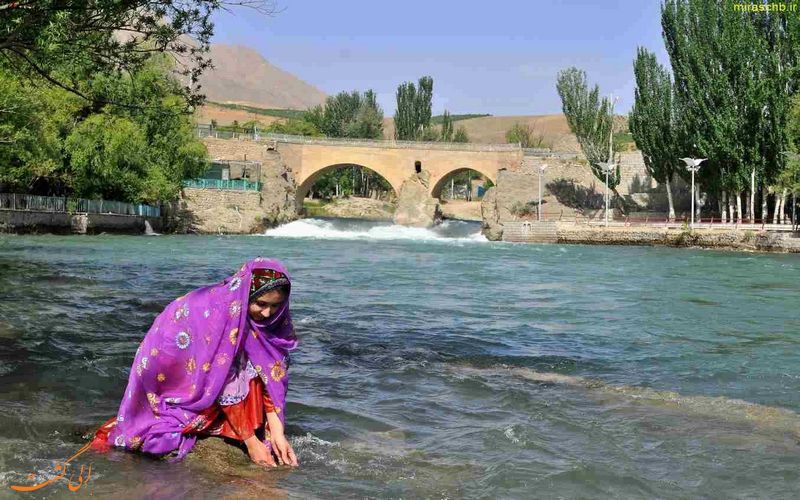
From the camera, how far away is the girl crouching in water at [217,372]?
4.09m

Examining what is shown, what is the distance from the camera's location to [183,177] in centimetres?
4438

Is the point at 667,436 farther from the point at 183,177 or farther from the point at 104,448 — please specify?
the point at 183,177

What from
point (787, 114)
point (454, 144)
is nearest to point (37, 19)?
point (787, 114)

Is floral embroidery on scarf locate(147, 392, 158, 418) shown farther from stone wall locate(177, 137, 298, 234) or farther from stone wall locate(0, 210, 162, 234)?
stone wall locate(177, 137, 298, 234)

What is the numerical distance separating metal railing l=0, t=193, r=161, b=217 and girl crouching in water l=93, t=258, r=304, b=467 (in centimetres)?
3126

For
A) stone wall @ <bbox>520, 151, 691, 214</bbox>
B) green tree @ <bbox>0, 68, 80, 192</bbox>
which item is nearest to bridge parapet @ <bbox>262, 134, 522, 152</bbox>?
stone wall @ <bbox>520, 151, 691, 214</bbox>

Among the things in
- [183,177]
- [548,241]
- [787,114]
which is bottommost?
[548,241]

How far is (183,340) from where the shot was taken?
4.11 metres

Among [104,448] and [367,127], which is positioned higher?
[367,127]

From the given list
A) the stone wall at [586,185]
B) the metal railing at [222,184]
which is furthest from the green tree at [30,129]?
the stone wall at [586,185]

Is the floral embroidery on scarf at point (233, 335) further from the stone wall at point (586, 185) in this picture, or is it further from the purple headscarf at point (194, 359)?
the stone wall at point (586, 185)

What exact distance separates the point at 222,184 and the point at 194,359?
156ft

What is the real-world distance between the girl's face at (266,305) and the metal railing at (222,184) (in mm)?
44332

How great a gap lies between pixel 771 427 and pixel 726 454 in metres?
0.94
